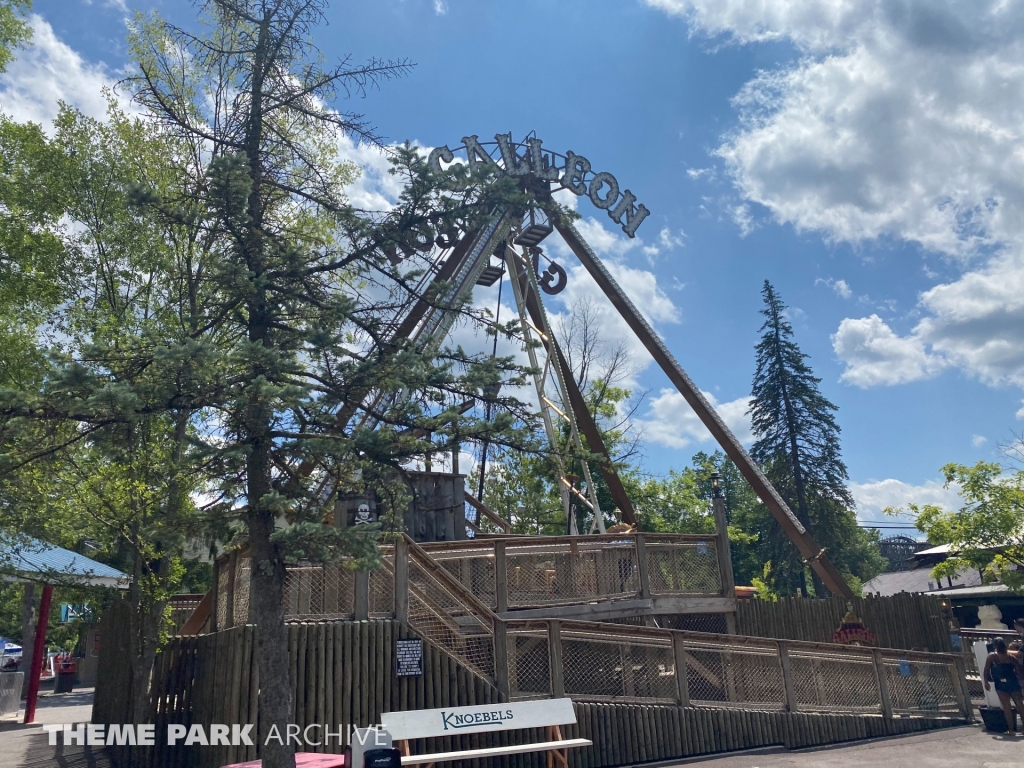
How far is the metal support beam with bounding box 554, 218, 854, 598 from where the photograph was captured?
62.8 feet

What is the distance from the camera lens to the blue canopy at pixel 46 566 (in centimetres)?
1241

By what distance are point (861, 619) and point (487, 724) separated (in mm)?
12478

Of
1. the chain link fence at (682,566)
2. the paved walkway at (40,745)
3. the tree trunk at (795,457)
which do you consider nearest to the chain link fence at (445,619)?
the chain link fence at (682,566)

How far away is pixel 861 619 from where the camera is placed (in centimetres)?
1772

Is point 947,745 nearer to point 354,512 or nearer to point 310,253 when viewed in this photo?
point 354,512

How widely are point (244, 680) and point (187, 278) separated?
6.51m

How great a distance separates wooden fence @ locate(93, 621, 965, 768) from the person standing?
164 centimetres

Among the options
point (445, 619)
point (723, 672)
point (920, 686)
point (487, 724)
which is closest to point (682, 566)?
point (723, 672)

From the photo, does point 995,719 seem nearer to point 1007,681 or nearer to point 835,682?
point 1007,681

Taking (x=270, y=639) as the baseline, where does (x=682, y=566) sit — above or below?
above

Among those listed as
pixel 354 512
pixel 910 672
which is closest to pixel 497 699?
pixel 354 512

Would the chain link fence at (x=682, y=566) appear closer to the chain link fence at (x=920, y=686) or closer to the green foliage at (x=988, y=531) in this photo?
the chain link fence at (x=920, y=686)

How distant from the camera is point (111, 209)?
43.4 ft

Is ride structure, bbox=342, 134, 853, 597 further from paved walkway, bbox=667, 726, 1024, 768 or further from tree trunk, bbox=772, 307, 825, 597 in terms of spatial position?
tree trunk, bbox=772, 307, 825, 597
